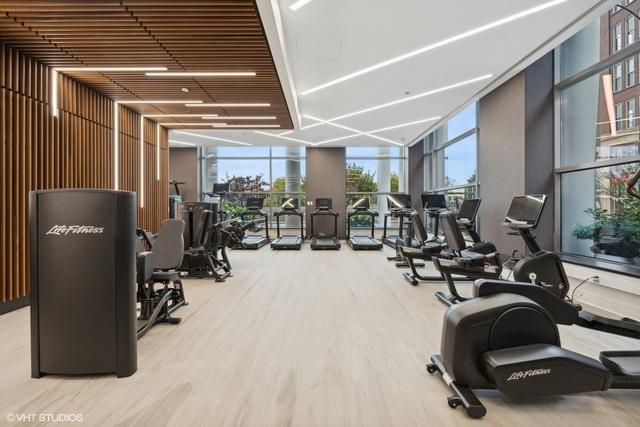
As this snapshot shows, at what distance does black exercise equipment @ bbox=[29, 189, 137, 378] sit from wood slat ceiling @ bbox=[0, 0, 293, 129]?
211 cm

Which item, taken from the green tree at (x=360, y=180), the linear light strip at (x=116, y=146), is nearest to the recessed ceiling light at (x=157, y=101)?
the linear light strip at (x=116, y=146)

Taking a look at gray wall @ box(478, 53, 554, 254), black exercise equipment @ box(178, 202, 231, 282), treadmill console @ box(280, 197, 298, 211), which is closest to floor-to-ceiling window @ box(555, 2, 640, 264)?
gray wall @ box(478, 53, 554, 254)

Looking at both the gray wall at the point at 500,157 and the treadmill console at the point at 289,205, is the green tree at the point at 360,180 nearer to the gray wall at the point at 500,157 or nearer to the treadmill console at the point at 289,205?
the treadmill console at the point at 289,205

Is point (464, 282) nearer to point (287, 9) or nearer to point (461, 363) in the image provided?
point (461, 363)

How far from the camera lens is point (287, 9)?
371cm

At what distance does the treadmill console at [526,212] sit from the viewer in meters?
3.54

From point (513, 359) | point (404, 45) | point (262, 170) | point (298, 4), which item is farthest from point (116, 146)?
point (262, 170)

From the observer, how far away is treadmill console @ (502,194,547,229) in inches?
139

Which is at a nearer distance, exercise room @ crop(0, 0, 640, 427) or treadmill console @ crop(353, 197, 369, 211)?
exercise room @ crop(0, 0, 640, 427)

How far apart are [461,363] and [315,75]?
4906 millimetres

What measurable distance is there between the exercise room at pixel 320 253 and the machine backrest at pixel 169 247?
0.10ft

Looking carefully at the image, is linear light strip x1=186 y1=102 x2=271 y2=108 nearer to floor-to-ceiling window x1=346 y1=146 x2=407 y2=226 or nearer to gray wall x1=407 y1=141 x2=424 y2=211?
floor-to-ceiling window x1=346 y1=146 x2=407 y2=226

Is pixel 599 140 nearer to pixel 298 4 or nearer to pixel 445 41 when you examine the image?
pixel 445 41

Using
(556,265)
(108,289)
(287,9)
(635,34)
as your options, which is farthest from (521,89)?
(108,289)
